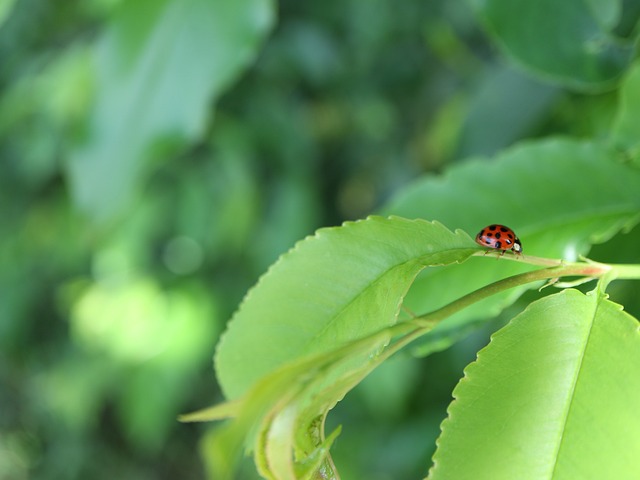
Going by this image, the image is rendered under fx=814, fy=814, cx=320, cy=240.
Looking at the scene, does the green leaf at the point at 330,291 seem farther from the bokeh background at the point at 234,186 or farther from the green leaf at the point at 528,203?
the bokeh background at the point at 234,186

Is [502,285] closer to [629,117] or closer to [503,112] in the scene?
[629,117]

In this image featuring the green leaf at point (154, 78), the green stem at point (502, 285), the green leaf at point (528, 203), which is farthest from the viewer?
the green leaf at point (154, 78)

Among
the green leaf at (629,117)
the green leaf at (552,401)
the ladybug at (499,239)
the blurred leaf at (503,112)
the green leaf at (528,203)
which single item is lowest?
the green leaf at (552,401)

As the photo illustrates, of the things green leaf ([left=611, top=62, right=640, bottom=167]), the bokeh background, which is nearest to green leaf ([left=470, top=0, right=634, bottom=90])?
green leaf ([left=611, top=62, right=640, bottom=167])

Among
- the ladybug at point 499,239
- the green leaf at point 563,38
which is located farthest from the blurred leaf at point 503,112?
the ladybug at point 499,239

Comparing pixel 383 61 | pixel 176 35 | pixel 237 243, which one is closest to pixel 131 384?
pixel 237 243

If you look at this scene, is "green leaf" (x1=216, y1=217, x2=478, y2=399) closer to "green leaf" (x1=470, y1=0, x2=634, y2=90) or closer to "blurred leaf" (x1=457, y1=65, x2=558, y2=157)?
"green leaf" (x1=470, y1=0, x2=634, y2=90)

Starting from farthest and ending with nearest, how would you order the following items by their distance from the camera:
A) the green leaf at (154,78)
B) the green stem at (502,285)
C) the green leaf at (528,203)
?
the green leaf at (154,78), the green leaf at (528,203), the green stem at (502,285)
